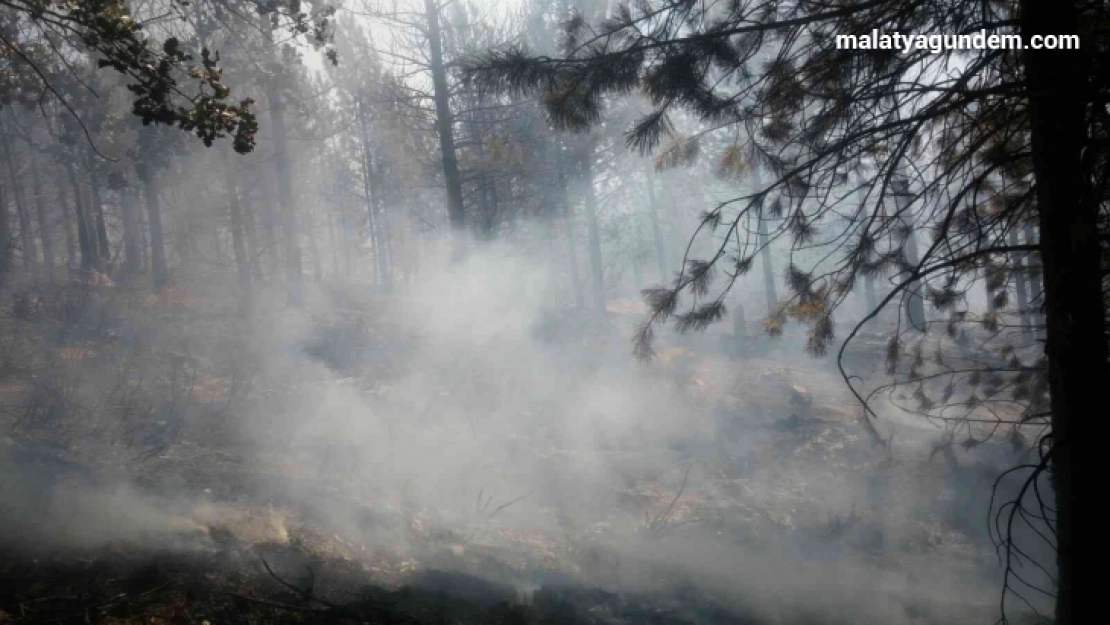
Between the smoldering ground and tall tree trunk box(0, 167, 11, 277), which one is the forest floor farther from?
tall tree trunk box(0, 167, 11, 277)

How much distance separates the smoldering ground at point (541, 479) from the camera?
6504 millimetres

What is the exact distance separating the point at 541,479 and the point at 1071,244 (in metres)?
7.39

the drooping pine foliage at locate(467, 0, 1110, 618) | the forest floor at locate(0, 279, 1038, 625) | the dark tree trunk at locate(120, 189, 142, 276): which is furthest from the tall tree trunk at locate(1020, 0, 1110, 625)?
the dark tree trunk at locate(120, 189, 142, 276)

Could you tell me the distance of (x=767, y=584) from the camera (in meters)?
7.25

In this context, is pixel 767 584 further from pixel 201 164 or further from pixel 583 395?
pixel 201 164

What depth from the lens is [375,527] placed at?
700cm

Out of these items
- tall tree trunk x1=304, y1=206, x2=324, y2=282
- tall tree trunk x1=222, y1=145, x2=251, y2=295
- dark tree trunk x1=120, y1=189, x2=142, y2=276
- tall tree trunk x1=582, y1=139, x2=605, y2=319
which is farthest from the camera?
tall tree trunk x1=304, y1=206, x2=324, y2=282

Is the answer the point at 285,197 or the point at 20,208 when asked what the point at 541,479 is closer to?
the point at 285,197

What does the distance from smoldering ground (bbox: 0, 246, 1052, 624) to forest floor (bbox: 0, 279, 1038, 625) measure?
2.0 inches

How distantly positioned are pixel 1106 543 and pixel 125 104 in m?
24.5

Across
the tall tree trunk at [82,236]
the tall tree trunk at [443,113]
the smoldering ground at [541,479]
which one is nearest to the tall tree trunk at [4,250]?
the tall tree trunk at [82,236]

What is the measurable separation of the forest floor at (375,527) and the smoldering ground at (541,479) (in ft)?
0.17

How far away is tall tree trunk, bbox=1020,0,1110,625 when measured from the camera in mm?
3340

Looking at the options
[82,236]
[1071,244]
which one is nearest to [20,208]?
[82,236]
